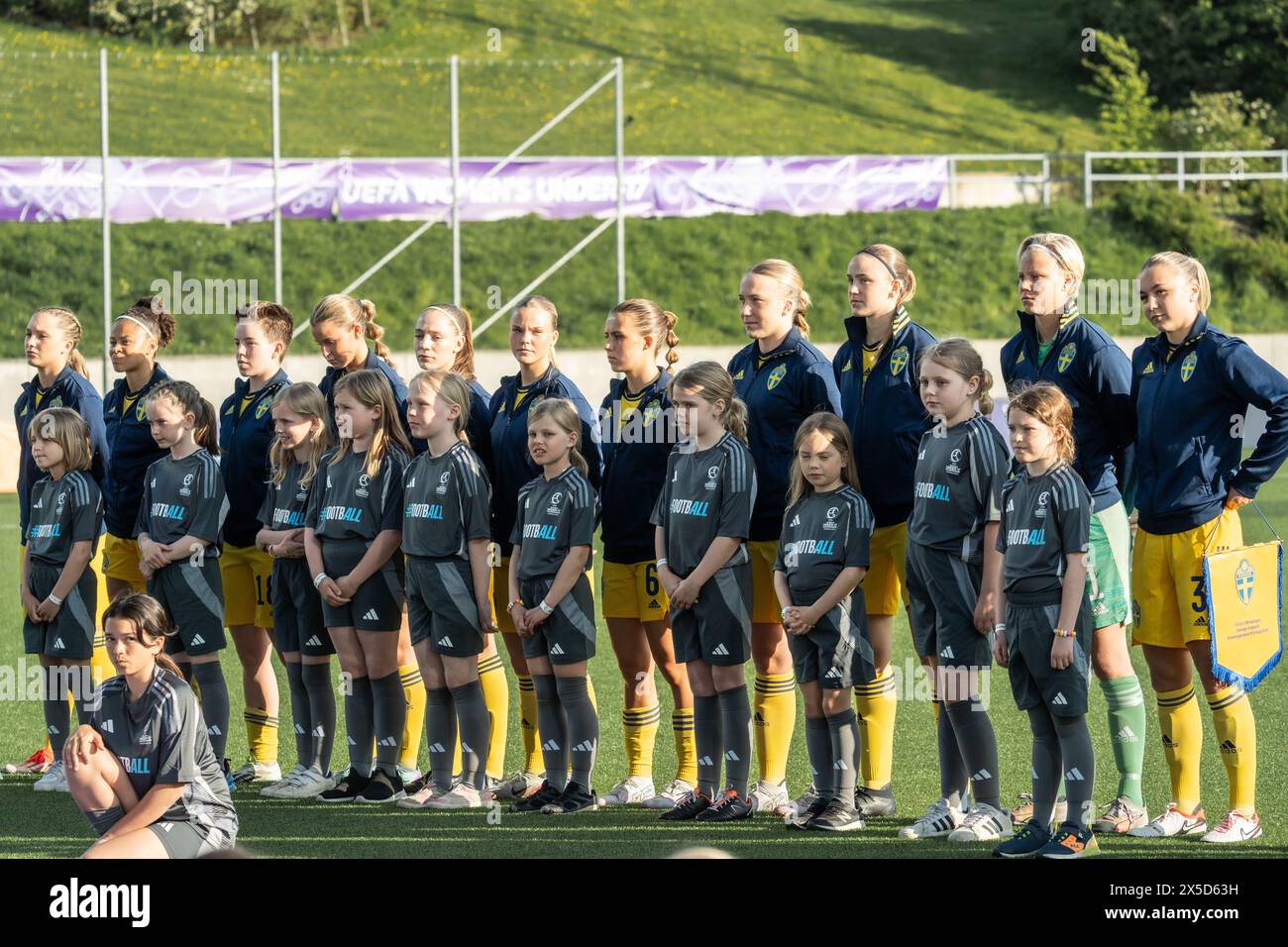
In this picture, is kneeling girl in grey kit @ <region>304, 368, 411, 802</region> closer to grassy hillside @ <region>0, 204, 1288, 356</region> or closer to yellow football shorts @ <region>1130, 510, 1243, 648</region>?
yellow football shorts @ <region>1130, 510, 1243, 648</region>

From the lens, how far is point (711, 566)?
621cm

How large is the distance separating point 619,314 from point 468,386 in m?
0.78

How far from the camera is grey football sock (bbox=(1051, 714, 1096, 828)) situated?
5539 mm

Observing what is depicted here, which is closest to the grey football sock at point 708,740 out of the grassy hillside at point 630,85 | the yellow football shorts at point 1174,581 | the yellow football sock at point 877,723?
the yellow football sock at point 877,723

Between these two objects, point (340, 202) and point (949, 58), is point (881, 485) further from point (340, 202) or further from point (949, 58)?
point (949, 58)

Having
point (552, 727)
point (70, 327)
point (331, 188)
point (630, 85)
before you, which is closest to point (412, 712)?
point (552, 727)

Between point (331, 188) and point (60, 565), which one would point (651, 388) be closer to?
point (60, 565)

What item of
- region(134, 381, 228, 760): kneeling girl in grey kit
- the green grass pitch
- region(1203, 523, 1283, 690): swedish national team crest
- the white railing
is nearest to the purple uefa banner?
the white railing

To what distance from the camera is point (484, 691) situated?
687 centimetres

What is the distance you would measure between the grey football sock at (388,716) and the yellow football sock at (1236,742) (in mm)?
3065

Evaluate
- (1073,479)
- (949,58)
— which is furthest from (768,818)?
(949,58)

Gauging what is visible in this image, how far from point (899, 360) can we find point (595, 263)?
21304 millimetres

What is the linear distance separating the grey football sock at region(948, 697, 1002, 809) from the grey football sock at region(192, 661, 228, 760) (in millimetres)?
2976

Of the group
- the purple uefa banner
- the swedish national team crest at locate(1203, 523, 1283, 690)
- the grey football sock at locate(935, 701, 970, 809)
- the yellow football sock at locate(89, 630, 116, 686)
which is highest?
the purple uefa banner
